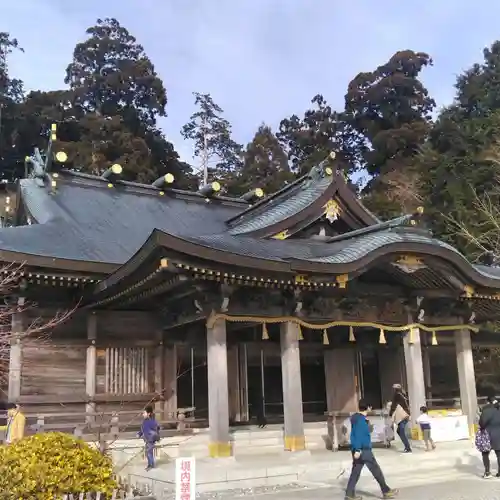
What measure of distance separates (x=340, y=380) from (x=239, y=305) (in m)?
5.59

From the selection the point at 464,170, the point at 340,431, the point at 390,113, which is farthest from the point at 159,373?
the point at 390,113

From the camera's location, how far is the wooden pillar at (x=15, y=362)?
13648 mm

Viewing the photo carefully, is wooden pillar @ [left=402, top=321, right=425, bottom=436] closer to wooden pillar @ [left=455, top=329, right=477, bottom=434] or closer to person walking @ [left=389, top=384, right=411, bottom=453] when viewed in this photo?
person walking @ [left=389, top=384, right=411, bottom=453]

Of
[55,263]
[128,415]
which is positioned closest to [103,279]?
[55,263]

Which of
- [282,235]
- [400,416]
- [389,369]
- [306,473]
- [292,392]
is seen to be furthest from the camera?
[389,369]

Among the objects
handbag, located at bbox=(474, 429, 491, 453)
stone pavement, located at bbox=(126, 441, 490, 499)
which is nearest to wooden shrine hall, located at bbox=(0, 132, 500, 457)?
stone pavement, located at bbox=(126, 441, 490, 499)

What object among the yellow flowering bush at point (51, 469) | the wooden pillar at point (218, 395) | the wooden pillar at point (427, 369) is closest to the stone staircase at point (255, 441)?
the wooden pillar at point (218, 395)

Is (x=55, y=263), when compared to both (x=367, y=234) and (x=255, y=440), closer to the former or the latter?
(x=255, y=440)

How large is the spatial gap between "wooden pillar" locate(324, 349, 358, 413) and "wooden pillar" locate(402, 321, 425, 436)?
2.43 meters

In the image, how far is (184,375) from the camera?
1609 cm

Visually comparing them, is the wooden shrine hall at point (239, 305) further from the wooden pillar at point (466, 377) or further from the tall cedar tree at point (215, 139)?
the tall cedar tree at point (215, 139)

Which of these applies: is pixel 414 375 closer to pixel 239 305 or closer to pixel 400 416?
pixel 400 416

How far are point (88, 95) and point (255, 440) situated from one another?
41827mm

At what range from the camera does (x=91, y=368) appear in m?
14.5
